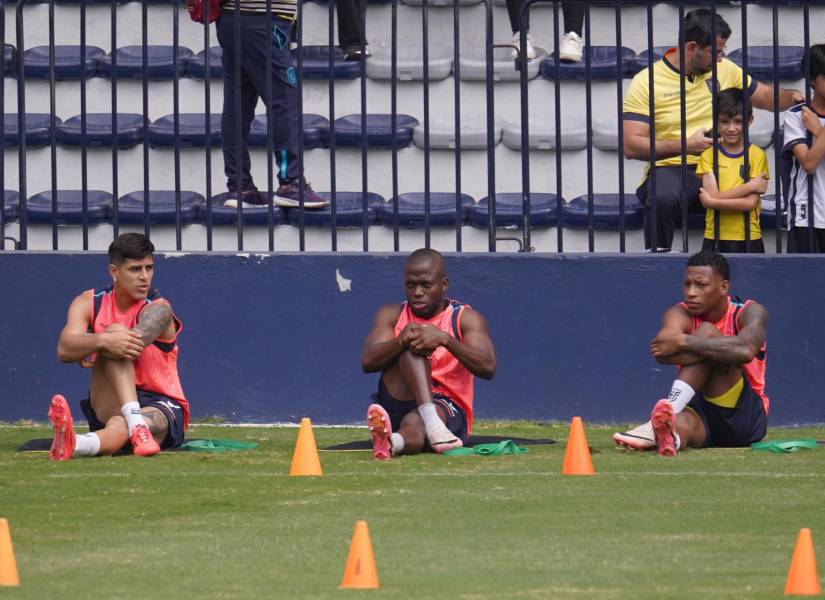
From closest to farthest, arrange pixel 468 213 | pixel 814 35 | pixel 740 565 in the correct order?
pixel 740 565, pixel 468 213, pixel 814 35

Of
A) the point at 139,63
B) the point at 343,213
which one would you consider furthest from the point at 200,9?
the point at 343,213

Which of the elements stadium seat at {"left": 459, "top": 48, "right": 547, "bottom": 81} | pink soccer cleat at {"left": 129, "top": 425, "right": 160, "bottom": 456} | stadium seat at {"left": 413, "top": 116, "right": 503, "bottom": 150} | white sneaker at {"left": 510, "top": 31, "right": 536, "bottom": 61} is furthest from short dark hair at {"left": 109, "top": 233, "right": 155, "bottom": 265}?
stadium seat at {"left": 459, "top": 48, "right": 547, "bottom": 81}

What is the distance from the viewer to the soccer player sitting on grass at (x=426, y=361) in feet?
29.6

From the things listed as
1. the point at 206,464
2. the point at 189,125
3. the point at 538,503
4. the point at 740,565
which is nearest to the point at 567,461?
the point at 538,503

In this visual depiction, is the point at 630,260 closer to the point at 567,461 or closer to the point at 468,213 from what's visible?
the point at 468,213

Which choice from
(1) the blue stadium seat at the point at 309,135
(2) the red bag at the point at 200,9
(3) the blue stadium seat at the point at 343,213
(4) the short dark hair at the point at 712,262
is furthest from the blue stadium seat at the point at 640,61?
(4) the short dark hair at the point at 712,262

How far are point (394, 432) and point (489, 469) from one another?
107cm

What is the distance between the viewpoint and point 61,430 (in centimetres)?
870

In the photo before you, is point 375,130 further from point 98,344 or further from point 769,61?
point 98,344

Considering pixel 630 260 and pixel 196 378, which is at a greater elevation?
pixel 630 260

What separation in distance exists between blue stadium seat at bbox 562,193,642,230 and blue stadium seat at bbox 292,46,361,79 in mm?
2064

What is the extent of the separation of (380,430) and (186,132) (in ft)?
14.8

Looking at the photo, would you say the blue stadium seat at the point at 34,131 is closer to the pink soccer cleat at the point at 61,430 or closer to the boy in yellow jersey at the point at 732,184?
the pink soccer cleat at the point at 61,430

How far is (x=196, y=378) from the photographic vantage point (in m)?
10.9
